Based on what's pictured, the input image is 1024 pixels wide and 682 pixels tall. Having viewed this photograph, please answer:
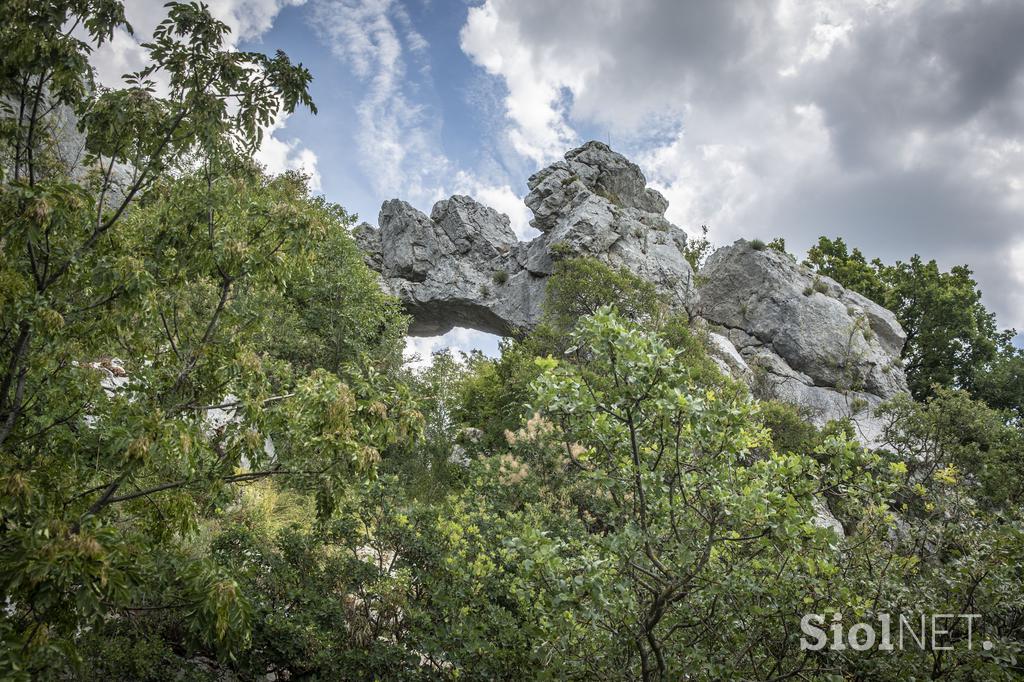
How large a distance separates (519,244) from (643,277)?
761 cm

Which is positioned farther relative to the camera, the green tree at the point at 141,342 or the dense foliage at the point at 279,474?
the dense foliage at the point at 279,474

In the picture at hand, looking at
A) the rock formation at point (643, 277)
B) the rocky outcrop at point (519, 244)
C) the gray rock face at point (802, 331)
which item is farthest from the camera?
the rocky outcrop at point (519, 244)

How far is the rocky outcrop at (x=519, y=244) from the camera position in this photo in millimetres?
25484

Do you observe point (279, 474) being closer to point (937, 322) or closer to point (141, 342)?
point (141, 342)

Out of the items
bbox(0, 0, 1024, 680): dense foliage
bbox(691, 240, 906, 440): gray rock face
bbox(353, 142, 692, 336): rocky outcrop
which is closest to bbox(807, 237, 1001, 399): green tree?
bbox(691, 240, 906, 440): gray rock face

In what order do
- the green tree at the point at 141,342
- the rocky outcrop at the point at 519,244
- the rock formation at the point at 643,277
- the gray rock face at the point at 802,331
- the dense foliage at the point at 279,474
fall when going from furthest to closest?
the rocky outcrop at the point at 519,244, the rock formation at the point at 643,277, the gray rock face at the point at 802,331, the dense foliage at the point at 279,474, the green tree at the point at 141,342

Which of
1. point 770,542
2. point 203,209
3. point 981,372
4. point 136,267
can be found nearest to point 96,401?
Answer: point 136,267

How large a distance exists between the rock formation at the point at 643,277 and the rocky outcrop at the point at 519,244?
0.23ft

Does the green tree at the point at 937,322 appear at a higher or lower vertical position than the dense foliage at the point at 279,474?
higher

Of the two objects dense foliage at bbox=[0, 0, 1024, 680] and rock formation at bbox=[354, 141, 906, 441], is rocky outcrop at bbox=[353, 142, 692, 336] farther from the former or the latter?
dense foliage at bbox=[0, 0, 1024, 680]

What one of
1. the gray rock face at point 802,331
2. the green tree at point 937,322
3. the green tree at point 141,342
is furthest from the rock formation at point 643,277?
the green tree at point 141,342

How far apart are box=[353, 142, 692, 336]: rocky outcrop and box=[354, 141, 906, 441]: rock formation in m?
0.07

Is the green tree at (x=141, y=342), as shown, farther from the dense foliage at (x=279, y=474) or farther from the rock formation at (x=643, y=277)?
the rock formation at (x=643, y=277)

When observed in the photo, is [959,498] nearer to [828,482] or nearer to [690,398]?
[828,482]
